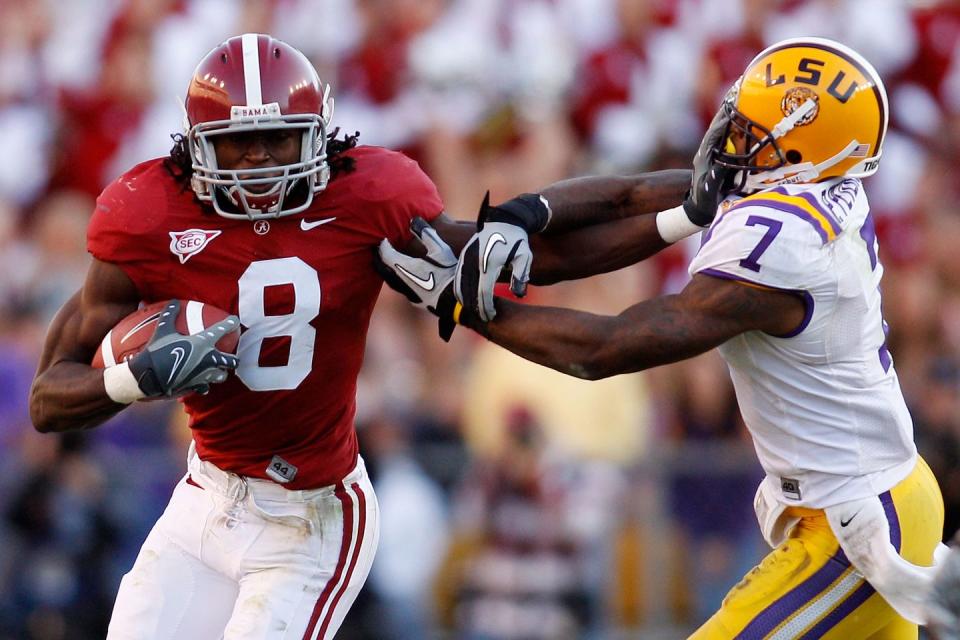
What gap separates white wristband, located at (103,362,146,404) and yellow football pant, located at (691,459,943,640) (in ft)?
5.14

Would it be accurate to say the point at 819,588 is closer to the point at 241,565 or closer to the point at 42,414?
the point at 241,565

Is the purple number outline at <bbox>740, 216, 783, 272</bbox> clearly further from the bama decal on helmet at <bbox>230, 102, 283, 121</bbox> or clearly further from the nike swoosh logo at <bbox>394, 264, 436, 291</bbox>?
the bama decal on helmet at <bbox>230, 102, 283, 121</bbox>

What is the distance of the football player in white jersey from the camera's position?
3.86 m

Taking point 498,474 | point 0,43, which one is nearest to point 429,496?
point 498,474

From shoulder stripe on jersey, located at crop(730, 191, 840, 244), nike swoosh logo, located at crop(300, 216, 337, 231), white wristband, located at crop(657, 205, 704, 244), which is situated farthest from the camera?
white wristband, located at crop(657, 205, 704, 244)

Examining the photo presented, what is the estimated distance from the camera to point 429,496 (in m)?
6.80

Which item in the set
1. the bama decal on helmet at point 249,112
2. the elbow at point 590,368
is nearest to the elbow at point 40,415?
the bama decal on helmet at point 249,112

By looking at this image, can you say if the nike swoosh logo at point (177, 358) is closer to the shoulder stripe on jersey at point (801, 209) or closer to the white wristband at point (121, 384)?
the white wristband at point (121, 384)

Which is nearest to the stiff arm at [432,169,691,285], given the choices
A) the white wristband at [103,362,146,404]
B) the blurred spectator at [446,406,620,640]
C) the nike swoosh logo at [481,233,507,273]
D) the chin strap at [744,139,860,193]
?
the nike swoosh logo at [481,233,507,273]

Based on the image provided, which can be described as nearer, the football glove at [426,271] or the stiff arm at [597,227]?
the football glove at [426,271]

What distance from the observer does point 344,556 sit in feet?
13.8

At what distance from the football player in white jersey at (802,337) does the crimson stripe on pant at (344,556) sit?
0.61 meters

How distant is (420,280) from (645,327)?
61 centimetres

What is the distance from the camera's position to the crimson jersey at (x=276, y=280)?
13.1 ft
